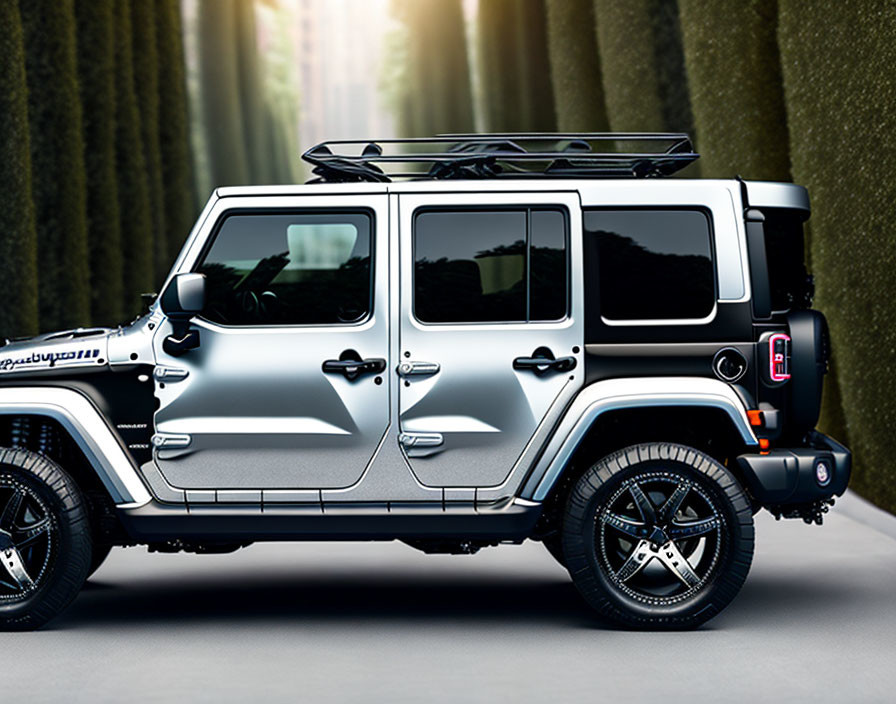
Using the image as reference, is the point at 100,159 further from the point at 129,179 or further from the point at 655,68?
the point at 655,68

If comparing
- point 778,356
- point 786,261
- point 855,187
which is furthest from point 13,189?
point 778,356

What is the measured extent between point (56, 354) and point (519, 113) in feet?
80.2

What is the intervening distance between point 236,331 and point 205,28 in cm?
3092

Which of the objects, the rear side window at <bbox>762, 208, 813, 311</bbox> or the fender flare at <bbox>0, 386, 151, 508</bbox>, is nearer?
the fender flare at <bbox>0, 386, 151, 508</bbox>

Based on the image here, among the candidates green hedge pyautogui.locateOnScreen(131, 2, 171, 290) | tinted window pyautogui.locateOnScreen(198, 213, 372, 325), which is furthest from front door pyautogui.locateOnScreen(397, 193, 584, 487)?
green hedge pyautogui.locateOnScreen(131, 2, 171, 290)

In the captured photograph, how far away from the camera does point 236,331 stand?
745cm

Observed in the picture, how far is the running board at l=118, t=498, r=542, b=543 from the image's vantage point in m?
7.32

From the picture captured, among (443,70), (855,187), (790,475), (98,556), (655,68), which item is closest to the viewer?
(790,475)

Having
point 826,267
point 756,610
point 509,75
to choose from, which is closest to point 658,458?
point 756,610

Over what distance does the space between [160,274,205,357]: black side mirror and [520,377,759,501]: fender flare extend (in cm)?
175

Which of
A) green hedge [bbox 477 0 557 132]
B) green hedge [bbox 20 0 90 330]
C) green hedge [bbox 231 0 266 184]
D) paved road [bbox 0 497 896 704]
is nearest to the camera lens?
paved road [bbox 0 497 896 704]

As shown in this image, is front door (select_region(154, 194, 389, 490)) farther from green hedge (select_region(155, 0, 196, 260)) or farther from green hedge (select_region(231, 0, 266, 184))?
green hedge (select_region(231, 0, 266, 184))

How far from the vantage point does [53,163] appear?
18281 mm

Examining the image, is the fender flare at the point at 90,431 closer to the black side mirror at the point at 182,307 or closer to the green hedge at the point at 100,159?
the black side mirror at the point at 182,307
